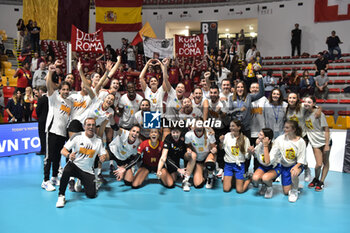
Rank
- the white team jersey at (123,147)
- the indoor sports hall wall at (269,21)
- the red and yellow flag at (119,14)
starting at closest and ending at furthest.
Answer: the white team jersey at (123,147) → the red and yellow flag at (119,14) → the indoor sports hall wall at (269,21)

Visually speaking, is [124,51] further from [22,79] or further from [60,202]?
[60,202]

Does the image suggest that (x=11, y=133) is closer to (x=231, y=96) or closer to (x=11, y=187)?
(x=11, y=187)

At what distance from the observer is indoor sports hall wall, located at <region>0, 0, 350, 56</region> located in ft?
66.7

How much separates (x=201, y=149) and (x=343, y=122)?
889 centimetres

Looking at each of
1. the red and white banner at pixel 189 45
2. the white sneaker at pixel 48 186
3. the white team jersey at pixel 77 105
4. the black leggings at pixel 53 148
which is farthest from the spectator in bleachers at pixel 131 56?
the white sneaker at pixel 48 186

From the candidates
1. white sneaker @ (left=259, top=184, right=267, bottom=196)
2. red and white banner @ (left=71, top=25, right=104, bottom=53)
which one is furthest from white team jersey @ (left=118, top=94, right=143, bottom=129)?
white sneaker @ (left=259, top=184, right=267, bottom=196)

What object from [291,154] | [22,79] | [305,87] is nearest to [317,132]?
[291,154]

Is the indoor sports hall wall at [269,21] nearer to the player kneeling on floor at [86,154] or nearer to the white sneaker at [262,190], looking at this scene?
the white sneaker at [262,190]

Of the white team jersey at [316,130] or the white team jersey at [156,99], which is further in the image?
the white team jersey at [156,99]

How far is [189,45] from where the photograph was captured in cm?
1239

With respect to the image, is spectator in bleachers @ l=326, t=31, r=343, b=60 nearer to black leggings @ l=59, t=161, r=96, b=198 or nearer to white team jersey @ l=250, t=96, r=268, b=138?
white team jersey @ l=250, t=96, r=268, b=138

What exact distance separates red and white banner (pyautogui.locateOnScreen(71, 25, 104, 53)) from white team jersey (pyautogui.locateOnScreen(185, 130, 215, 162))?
427 cm

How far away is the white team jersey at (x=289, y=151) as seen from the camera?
5.33 metres

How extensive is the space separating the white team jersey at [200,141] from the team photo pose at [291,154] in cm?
115
